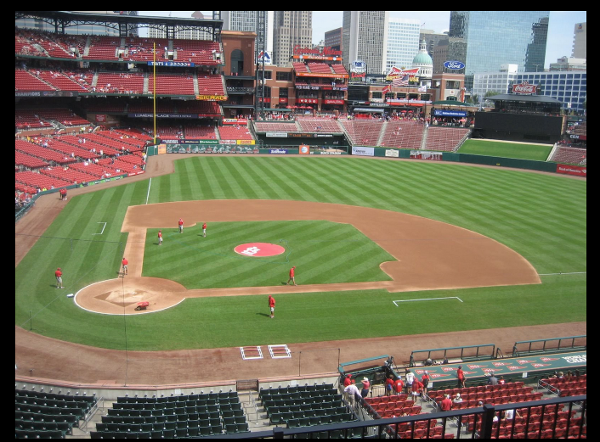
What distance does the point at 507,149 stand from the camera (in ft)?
247

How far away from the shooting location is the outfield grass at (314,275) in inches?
866

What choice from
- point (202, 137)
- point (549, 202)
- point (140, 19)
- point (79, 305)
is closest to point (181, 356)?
point (79, 305)

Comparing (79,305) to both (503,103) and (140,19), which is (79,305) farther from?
(503,103)

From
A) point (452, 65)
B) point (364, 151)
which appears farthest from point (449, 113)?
point (452, 65)

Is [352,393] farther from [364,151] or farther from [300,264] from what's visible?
[364,151]

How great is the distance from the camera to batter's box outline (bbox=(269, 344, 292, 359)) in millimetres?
20234

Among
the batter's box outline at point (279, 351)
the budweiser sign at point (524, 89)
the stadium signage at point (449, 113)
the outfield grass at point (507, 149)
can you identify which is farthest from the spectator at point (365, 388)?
the stadium signage at point (449, 113)

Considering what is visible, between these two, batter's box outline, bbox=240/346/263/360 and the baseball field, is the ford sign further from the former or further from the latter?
batter's box outline, bbox=240/346/263/360

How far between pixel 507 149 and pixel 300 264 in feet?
183

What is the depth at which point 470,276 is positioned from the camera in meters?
29.6

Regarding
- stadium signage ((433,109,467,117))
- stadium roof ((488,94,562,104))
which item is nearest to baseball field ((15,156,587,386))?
stadium roof ((488,94,562,104))

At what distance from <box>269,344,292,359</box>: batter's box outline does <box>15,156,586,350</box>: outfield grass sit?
0.59 metres

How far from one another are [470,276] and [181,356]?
17.3 meters
